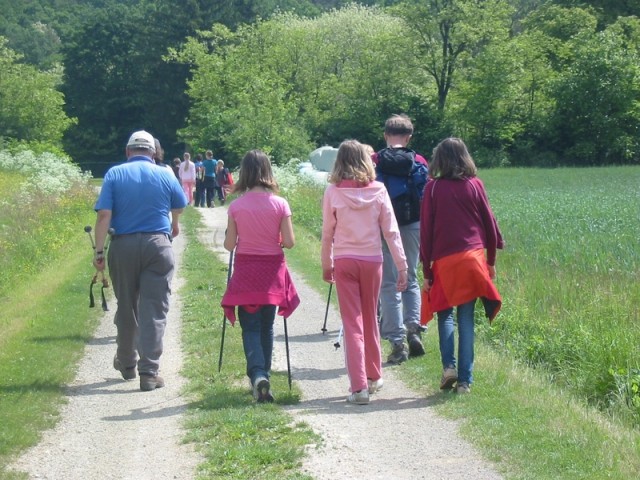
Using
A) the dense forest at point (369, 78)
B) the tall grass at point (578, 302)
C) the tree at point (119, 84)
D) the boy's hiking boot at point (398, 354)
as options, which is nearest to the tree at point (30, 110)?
the dense forest at point (369, 78)

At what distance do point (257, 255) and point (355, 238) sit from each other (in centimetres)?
78

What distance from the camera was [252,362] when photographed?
25.7 ft

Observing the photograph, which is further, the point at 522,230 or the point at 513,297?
the point at 522,230

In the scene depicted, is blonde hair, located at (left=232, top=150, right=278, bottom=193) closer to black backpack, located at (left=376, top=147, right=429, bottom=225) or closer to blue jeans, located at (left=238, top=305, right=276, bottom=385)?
blue jeans, located at (left=238, top=305, right=276, bottom=385)

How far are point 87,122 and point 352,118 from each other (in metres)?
25.1

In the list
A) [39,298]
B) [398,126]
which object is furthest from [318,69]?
[398,126]

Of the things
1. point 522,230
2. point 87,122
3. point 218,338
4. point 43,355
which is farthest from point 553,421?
point 87,122

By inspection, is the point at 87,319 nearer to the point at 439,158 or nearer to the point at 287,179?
the point at 439,158

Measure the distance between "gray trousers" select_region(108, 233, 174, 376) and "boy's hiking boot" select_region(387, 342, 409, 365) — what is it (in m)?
2.11

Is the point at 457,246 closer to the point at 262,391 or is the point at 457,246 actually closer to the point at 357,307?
the point at 357,307

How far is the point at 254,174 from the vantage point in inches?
310

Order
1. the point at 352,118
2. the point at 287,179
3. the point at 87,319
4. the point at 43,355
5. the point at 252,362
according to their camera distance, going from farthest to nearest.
A: the point at 352,118 → the point at 287,179 → the point at 87,319 → the point at 43,355 → the point at 252,362

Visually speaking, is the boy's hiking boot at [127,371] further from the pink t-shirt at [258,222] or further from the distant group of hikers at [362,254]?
the pink t-shirt at [258,222]

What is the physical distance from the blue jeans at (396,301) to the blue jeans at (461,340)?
1.14 metres
